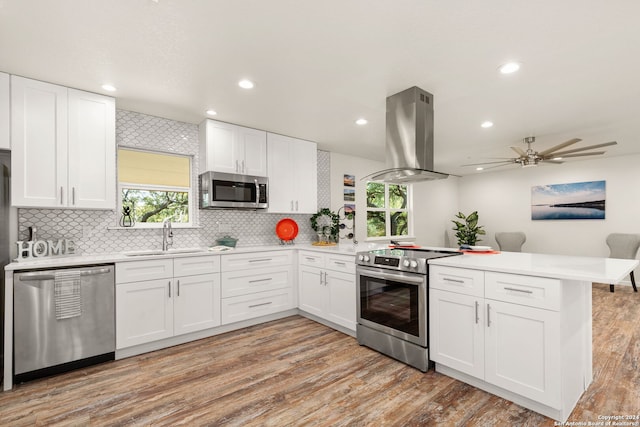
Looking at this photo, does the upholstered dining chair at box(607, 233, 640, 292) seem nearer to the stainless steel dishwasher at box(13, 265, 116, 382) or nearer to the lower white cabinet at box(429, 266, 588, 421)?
the lower white cabinet at box(429, 266, 588, 421)

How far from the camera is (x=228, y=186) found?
368cm

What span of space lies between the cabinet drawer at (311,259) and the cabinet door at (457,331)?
1478 millimetres

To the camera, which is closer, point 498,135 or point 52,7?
point 52,7

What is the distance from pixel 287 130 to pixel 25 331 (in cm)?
320

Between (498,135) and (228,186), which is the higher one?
(498,135)

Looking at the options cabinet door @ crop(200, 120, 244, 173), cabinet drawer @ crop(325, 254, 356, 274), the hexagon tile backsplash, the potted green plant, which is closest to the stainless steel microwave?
cabinet door @ crop(200, 120, 244, 173)

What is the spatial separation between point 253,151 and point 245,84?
4.17 feet

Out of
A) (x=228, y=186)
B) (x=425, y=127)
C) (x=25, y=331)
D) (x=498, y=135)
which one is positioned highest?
(x=498, y=135)

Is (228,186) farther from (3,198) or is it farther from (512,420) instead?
(512,420)

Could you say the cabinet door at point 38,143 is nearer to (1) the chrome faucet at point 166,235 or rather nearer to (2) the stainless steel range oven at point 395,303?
(1) the chrome faucet at point 166,235

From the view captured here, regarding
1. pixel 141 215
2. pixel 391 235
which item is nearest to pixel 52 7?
pixel 141 215

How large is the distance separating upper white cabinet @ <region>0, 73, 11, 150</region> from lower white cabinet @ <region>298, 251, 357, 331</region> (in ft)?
9.66

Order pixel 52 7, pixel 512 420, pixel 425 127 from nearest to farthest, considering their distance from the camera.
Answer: pixel 52 7
pixel 512 420
pixel 425 127

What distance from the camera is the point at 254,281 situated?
3613 millimetres
